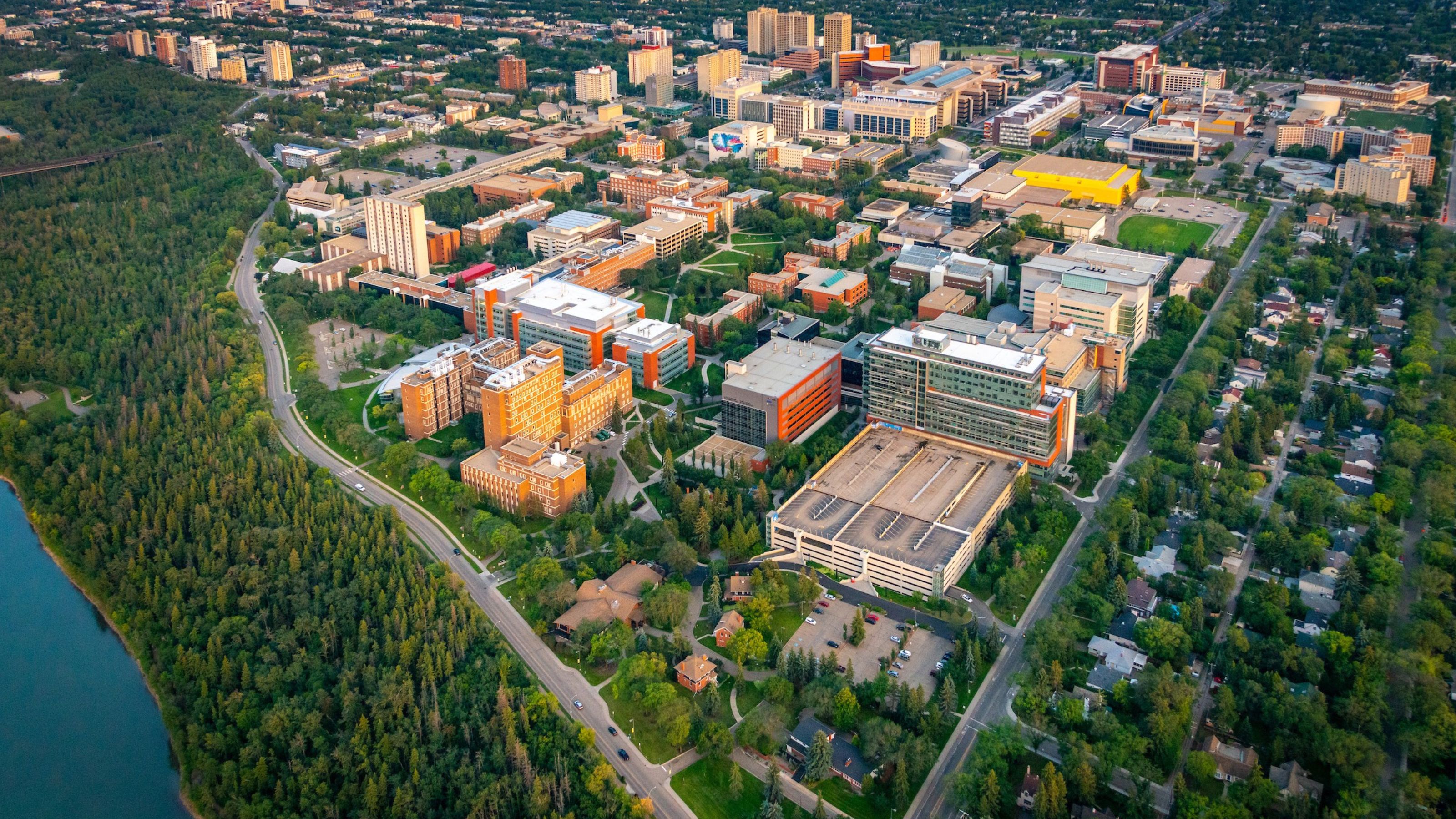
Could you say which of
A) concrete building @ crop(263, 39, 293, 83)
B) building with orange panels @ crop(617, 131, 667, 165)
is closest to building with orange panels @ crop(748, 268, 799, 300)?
building with orange panels @ crop(617, 131, 667, 165)

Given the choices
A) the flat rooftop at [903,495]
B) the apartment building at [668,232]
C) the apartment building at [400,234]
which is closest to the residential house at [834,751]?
the flat rooftop at [903,495]

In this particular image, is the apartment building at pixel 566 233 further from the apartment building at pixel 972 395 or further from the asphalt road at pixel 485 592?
the apartment building at pixel 972 395

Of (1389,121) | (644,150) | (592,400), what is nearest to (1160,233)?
(1389,121)

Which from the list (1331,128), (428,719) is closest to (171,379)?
(428,719)

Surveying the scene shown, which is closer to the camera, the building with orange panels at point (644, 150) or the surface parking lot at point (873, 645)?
the surface parking lot at point (873, 645)

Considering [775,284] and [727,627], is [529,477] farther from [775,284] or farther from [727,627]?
[775,284]

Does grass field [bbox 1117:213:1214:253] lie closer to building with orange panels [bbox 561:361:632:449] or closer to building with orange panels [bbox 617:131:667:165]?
building with orange panels [bbox 561:361:632:449]
